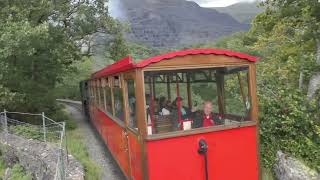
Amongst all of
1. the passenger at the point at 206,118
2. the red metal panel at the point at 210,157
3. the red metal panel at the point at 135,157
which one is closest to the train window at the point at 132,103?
the red metal panel at the point at 135,157

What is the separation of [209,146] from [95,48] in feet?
55.1

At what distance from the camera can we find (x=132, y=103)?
6.68 meters

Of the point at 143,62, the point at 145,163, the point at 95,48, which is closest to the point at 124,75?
the point at 143,62

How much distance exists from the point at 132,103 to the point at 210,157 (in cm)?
159

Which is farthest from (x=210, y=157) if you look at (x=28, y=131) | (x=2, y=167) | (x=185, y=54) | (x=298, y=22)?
(x=28, y=131)

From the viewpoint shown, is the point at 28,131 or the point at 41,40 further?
the point at 41,40

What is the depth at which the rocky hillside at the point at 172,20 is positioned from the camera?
78750 millimetres

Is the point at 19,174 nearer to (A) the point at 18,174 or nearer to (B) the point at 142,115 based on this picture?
(A) the point at 18,174

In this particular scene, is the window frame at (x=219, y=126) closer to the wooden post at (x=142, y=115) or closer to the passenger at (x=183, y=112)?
the wooden post at (x=142, y=115)

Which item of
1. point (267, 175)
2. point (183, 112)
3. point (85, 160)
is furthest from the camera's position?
point (85, 160)

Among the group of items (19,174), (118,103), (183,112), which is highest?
(118,103)

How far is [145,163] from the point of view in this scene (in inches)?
238

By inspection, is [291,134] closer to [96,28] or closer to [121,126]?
[121,126]

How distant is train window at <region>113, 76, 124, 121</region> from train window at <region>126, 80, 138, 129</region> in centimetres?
59
